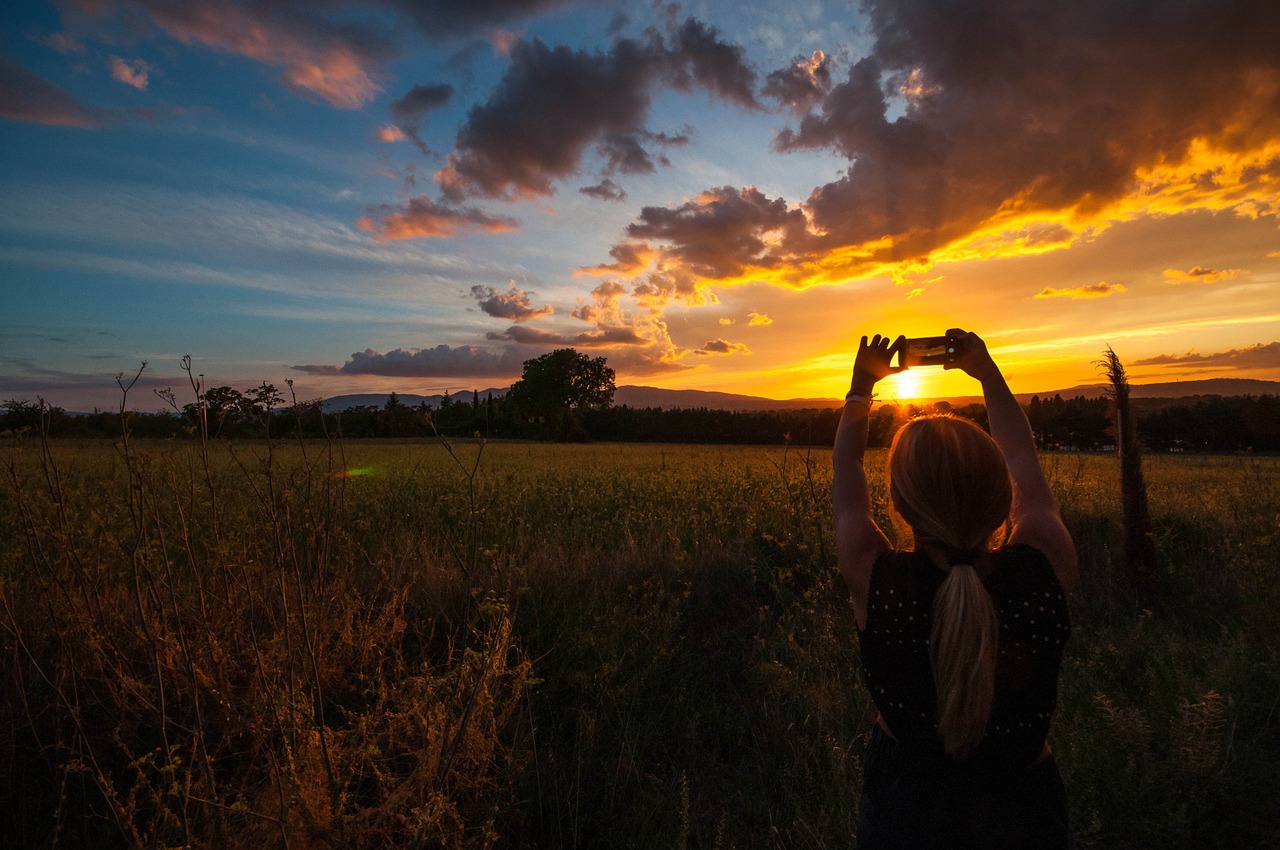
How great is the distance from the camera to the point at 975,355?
7.18 feet

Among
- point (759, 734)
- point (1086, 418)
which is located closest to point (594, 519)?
point (759, 734)

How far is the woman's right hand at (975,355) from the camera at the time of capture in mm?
2184

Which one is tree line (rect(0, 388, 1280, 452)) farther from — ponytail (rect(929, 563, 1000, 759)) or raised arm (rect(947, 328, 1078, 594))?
ponytail (rect(929, 563, 1000, 759))

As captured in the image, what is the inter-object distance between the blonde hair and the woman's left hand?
0.34m

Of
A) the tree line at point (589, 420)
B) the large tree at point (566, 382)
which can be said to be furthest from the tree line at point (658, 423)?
the large tree at point (566, 382)

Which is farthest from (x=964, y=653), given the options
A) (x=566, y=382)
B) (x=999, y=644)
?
(x=566, y=382)

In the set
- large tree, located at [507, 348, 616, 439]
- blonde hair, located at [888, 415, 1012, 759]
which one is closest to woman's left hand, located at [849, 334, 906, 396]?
blonde hair, located at [888, 415, 1012, 759]

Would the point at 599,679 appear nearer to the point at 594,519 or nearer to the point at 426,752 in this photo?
the point at 426,752

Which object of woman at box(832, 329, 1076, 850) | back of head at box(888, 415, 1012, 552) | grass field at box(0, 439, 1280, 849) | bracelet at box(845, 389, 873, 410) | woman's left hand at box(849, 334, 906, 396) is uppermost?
woman's left hand at box(849, 334, 906, 396)

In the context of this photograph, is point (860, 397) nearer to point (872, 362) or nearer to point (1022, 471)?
point (872, 362)

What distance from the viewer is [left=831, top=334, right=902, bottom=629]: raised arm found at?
185cm

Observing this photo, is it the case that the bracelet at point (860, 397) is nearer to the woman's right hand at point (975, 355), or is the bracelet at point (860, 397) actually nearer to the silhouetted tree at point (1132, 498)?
the woman's right hand at point (975, 355)

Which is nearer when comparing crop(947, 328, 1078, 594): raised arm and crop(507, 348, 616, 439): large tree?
crop(947, 328, 1078, 594): raised arm

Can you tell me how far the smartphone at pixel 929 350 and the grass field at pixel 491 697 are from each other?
185cm
